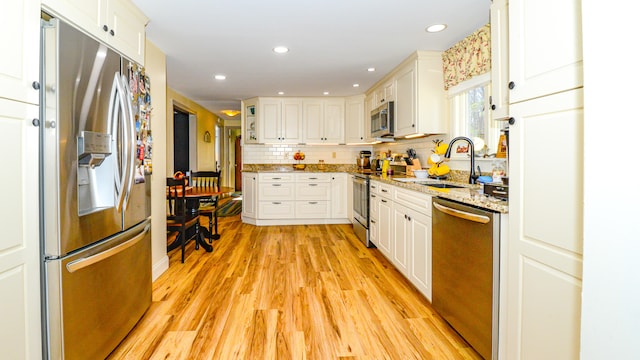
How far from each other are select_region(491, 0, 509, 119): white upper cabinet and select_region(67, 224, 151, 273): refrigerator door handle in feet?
7.18

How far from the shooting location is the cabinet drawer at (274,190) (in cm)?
529

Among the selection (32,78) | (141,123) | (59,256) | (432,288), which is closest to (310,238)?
(432,288)

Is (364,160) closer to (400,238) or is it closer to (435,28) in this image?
(400,238)

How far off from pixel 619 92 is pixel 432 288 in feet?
5.58

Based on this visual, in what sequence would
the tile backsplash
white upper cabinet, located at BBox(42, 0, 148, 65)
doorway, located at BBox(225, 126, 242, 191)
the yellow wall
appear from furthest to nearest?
doorway, located at BBox(225, 126, 242, 191), the tile backsplash, the yellow wall, white upper cabinet, located at BBox(42, 0, 148, 65)

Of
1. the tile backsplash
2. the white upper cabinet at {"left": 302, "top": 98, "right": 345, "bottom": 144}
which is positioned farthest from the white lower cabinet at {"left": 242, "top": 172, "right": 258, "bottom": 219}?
the white upper cabinet at {"left": 302, "top": 98, "right": 345, "bottom": 144}

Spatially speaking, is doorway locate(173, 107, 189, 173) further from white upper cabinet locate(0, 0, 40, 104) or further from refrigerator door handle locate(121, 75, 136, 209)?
white upper cabinet locate(0, 0, 40, 104)

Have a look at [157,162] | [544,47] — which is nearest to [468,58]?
[544,47]

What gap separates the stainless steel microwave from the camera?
399 centimetres

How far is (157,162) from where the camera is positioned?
2928mm

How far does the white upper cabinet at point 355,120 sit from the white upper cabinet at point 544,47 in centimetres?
405

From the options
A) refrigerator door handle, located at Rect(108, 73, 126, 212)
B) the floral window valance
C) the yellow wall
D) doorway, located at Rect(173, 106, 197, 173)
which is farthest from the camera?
doorway, located at Rect(173, 106, 197, 173)

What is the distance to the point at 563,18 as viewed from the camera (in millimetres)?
1169

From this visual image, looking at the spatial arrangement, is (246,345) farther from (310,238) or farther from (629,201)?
(310,238)
